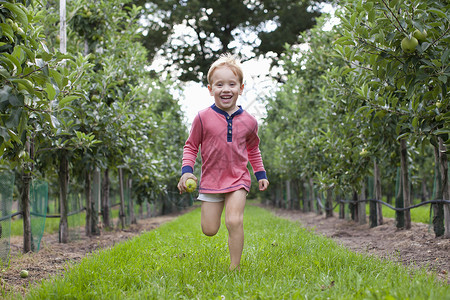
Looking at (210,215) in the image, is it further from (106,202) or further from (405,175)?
(106,202)

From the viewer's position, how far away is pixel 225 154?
3.46 metres

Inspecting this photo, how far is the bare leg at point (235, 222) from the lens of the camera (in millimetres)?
3363

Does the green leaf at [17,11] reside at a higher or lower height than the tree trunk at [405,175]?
higher

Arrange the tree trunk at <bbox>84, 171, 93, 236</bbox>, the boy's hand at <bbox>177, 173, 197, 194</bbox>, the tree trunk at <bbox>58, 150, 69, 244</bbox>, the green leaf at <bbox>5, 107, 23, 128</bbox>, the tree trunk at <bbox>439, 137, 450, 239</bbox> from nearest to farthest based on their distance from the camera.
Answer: the green leaf at <bbox>5, 107, 23, 128</bbox>
the boy's hand at <bbox>177, 173, 197, 194</bbox>
the tree trunk at <bbox>439, 137, 450, 239</bbox>
the tree trunk at <bbox>58, 150, 69, 244</bbox>
the tree trunk at <bbox>84, 171, 93, 236</bbox>

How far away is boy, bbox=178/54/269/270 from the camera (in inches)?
134

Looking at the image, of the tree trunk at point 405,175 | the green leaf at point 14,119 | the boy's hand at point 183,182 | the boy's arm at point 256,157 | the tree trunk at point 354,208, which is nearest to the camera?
the green leaf at point 14,119

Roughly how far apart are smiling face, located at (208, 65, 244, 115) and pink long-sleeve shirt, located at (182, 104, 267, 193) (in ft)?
0.29

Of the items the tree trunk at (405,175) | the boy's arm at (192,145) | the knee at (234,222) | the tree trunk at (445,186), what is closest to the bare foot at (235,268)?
the knee at (234,222)

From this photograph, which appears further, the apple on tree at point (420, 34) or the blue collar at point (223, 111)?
the blue collar at point (223, 111)

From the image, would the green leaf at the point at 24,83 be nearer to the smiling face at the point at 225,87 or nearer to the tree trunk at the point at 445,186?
the smiling face at the point at 225,87

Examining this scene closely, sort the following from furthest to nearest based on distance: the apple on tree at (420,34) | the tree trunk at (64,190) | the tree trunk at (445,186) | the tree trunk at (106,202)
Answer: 1. the tree trunk at (106,202)
2. the tree trunk at (64,190)
3. the tree trunk at (445,186)
4. the apple on tree at (420,34)

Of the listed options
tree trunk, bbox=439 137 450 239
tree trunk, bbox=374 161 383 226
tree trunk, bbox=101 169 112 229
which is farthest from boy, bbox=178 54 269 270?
tree trunk, bbox=101 169 112 229

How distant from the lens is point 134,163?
30.5ft

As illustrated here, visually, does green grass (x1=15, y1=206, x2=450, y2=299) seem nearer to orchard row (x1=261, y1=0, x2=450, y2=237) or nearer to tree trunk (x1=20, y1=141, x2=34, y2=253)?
orchard row (x1=261, y1=0, x2=450, y2=237)
